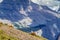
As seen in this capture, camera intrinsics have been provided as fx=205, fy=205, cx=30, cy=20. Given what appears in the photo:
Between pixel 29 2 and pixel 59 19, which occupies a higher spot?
pixel 29 2

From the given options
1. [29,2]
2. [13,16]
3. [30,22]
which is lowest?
[30,22]

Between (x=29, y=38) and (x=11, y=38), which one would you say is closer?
(x=11, y=38)

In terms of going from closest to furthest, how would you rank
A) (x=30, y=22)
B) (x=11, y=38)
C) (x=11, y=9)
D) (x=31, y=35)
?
(x=11, y=38)
(x=31, y=35)
(x=11, y=9)
(x=30, y=22)

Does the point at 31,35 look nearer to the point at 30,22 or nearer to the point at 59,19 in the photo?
the point at 59,19

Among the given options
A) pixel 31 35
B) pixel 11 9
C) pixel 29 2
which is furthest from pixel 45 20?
pixel 31 35

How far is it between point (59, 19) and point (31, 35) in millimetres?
152505

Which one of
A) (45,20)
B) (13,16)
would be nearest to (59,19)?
(45,20)

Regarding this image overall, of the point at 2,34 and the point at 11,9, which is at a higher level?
the point at 2,34

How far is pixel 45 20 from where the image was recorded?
527 feet

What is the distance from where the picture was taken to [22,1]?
13938cm

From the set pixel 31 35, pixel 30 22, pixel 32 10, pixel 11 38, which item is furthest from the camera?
pixel 30 22

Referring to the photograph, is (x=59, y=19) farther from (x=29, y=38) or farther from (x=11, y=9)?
(x=29, y=38)

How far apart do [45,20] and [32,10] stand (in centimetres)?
1819

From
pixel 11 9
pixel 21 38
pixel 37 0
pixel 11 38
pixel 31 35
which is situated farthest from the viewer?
pixel 37 0
